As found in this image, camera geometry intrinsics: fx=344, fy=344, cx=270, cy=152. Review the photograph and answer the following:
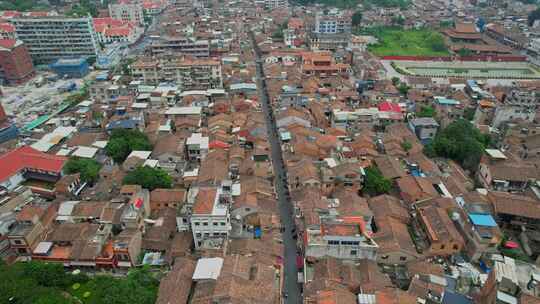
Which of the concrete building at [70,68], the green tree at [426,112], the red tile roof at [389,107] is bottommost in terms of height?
the green tree at [426,112]

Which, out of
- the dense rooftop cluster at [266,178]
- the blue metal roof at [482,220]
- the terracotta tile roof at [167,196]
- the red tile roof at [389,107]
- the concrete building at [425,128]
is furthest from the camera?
the red tile roof at [389,107]

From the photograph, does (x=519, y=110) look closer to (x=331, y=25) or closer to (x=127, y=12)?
(x=331, y=25)

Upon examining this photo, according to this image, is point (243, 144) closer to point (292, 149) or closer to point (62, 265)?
point (292, 149)

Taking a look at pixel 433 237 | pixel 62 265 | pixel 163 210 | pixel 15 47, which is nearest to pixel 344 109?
pixel 433 237

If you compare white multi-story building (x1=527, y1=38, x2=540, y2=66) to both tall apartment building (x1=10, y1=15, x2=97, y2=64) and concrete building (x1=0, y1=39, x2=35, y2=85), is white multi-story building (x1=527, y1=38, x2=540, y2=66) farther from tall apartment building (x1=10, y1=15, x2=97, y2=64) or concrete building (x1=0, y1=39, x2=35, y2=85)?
concrete building (x1=0, y1=39, x2=35, y2=85)

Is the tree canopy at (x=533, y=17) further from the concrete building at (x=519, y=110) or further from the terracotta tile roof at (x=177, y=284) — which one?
the terracotta tile roof at (x=177, y=284)

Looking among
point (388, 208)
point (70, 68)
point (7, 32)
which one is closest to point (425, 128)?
point (388, 208)

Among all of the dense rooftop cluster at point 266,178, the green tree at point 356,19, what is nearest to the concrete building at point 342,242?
the dense rooftop cluster at point 266,178
